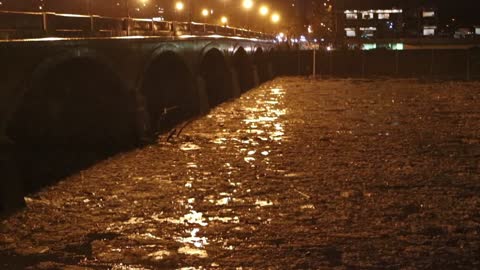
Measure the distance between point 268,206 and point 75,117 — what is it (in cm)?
1485

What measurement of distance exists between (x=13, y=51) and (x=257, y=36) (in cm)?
5401

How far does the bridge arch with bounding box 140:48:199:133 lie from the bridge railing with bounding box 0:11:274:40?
12.2 feet

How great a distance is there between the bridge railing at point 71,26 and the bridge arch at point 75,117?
60.8 inches

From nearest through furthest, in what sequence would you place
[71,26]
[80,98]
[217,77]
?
[71,26]
[80,98]
[217,77]

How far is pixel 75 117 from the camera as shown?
27500 millimetres

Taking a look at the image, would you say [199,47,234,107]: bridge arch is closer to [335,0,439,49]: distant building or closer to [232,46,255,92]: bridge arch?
[232,46,255,92]: bridge arch

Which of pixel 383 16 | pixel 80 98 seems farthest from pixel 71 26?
pixel 383 16

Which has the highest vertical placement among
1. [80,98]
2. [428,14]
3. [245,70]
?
[428,14]

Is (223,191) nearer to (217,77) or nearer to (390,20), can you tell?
(217,77)

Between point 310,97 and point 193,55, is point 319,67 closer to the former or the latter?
point 310,97

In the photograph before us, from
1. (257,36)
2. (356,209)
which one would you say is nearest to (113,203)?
(356,209)

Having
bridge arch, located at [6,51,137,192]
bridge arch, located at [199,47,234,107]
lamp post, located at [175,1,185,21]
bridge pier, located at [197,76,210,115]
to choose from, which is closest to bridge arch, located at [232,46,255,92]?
lamp post, located at [175,1,185,21]

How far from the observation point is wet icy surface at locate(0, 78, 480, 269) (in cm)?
1130

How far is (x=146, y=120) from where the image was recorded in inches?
1050
